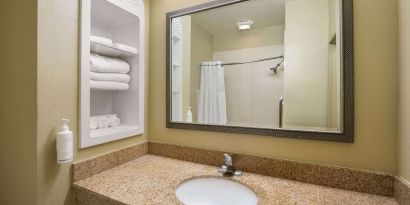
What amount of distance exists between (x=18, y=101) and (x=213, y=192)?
0.96m

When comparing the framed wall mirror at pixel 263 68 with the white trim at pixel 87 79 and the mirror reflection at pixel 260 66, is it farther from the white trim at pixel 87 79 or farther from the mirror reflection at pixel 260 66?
the white trim at pixel 87 79

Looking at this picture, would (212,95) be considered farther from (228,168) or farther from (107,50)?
(107,50)

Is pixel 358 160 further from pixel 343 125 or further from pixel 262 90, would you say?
pixel 262 90

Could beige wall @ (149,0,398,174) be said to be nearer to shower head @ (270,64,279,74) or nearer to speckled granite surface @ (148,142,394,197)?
speckled granite surface @ (148,142,394,197)

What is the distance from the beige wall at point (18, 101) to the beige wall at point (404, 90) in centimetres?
138

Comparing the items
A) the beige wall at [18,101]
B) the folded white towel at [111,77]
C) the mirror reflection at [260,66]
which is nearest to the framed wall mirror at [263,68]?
the mirror reflection at [260,66]

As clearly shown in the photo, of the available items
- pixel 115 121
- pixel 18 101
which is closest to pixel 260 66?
pixel 115 121

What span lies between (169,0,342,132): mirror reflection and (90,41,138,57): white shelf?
301 millimetres

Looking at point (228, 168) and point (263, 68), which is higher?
point (263, 68)

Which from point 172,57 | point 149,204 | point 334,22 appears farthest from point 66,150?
point 334,22

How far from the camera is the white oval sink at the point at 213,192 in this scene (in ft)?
3.06

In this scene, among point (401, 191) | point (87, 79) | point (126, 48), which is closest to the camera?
point (401, 191)

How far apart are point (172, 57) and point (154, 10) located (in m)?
0.35

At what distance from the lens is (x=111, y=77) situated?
1.17 metres
